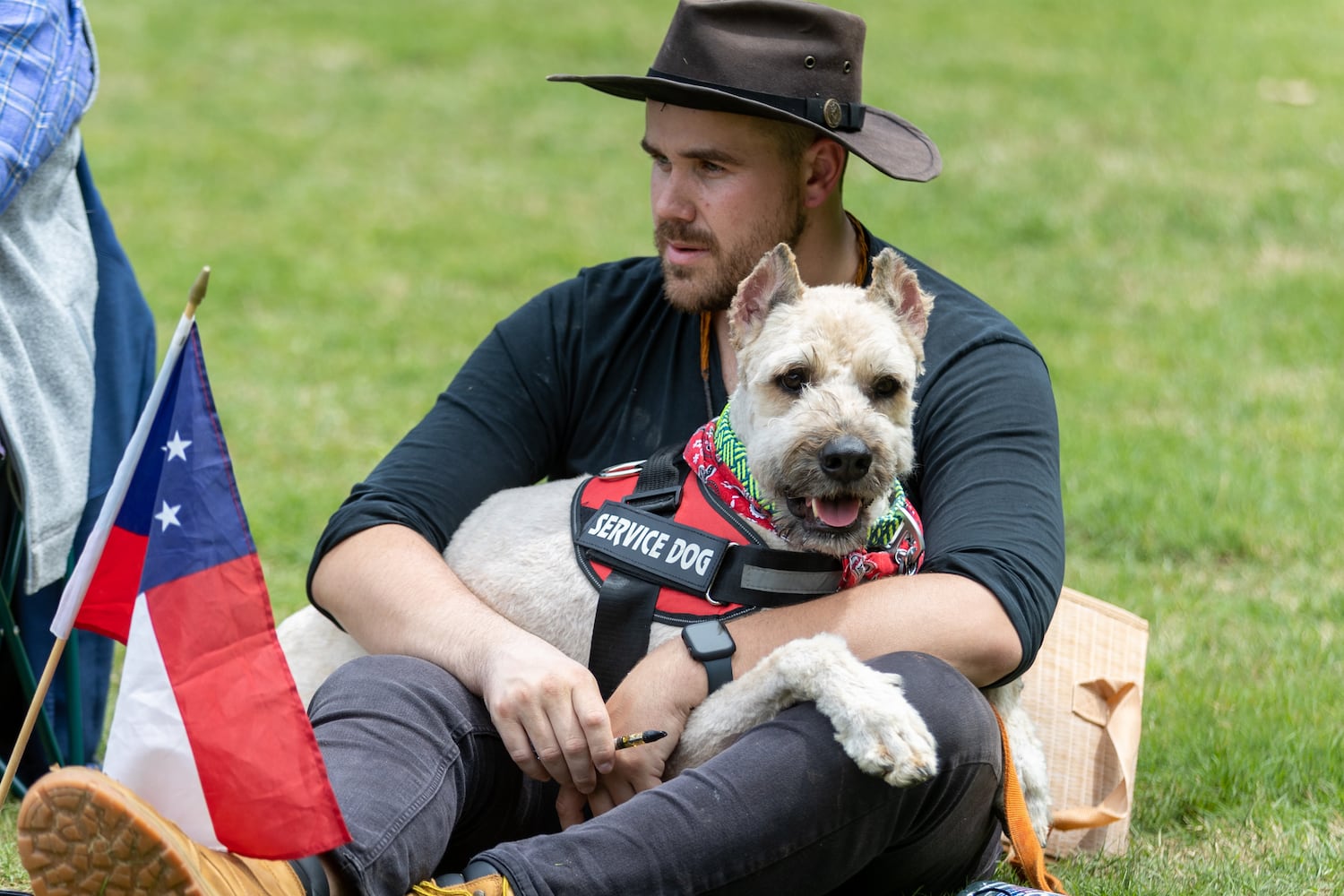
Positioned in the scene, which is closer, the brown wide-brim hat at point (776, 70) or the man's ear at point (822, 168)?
the brown wide-brim hat at point (776, 70)

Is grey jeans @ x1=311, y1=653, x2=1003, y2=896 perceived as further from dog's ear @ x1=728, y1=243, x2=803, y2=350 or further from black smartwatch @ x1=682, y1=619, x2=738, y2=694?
dog's ear @ x1=728, y1=243, x2=803, y2=350

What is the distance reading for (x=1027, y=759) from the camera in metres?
3.48

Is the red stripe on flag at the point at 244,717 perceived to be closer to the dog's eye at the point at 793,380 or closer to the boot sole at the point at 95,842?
the boot sole at the point at 95,842

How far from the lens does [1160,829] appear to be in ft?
13.4

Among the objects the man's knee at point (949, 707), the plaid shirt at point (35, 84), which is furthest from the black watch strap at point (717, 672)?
the plaid shirt at point (35, 84)

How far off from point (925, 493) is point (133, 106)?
36.3 feet

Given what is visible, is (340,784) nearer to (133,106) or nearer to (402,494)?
(402,494)

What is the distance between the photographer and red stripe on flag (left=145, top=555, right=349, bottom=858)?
2670 mm

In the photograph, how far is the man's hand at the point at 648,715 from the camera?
3279mm

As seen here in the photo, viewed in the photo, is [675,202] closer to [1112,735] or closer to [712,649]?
[712,649]

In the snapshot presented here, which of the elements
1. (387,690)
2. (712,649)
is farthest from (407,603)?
(712,649)

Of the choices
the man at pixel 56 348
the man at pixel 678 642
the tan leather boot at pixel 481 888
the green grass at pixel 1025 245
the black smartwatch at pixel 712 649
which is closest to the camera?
the tan leather boot at pixel 481 888

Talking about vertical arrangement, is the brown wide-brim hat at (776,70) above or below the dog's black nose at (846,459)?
above

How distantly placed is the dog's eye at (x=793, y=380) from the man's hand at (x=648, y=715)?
650 millimetres
